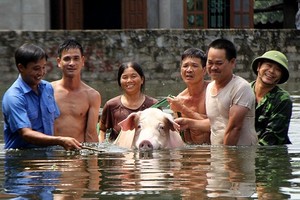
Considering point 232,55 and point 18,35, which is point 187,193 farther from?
point 18,35

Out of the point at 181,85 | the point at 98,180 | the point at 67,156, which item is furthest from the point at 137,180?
the point at 181,85

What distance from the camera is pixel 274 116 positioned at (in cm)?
1130

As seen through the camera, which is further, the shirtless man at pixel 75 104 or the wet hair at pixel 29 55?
the shirtless man at pixel 75 104

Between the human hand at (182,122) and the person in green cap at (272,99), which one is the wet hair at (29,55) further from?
the person in green cap at (272,99)

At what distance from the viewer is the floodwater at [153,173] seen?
8188mm

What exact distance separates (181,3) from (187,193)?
918 inches

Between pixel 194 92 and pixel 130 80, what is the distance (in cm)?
70

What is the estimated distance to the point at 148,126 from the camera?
1109 centimetres

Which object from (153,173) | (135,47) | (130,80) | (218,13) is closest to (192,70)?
(130,80)

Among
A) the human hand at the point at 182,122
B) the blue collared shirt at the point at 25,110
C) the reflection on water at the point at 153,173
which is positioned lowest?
the reflection on water at the point at 153,173

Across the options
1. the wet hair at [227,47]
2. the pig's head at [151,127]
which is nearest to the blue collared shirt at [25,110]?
the pig's head at [151,127]

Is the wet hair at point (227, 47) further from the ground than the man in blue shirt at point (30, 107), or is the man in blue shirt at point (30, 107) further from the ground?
the wet hair at point (227, 47)

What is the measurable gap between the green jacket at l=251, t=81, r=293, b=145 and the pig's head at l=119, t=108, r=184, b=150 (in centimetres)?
93

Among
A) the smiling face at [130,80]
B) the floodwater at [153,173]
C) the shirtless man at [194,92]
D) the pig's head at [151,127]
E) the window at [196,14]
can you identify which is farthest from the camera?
the window at [196,14]
